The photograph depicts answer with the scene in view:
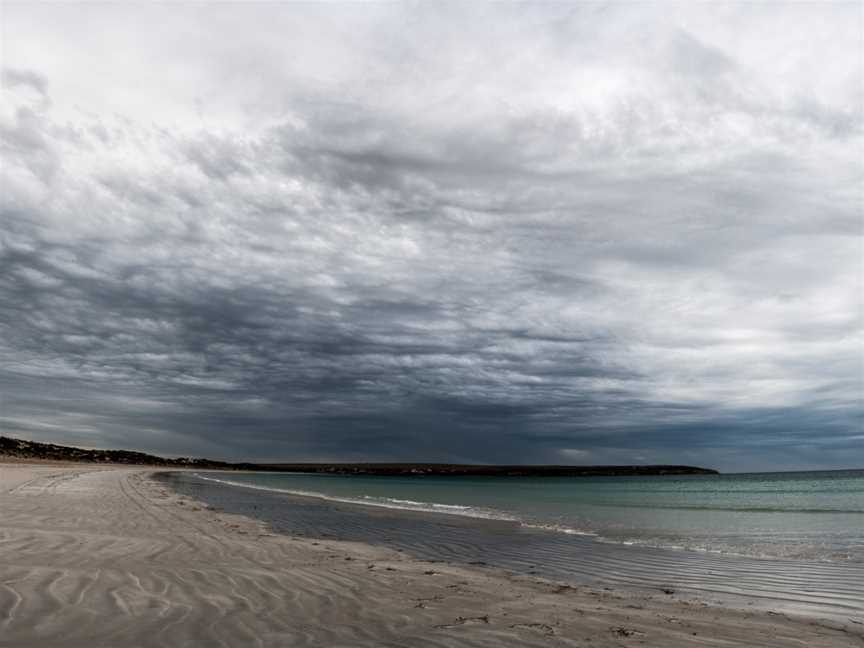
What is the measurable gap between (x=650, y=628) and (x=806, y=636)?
5.93 ft

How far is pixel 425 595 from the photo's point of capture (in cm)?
898

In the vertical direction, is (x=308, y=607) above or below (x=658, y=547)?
above

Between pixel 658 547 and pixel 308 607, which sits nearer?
pixel 308 607

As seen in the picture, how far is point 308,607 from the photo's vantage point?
7707mm

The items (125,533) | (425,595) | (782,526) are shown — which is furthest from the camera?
(782,526)

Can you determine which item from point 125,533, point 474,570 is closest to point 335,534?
point 125,533

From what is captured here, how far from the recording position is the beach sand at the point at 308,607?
621 cm

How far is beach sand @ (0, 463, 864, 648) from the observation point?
6.21 m

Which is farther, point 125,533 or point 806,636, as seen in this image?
point 125,533

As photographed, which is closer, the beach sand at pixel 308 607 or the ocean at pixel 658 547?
the beach sand at pixel 308 607

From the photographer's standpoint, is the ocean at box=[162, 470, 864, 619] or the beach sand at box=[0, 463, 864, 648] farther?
the ocean at box=[162, 470, 864, 619]

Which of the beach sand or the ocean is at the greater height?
the beach sand

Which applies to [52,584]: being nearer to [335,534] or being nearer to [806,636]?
[806,636]

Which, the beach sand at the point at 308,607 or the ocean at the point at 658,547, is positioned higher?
the beach sand at the point at 308,607
